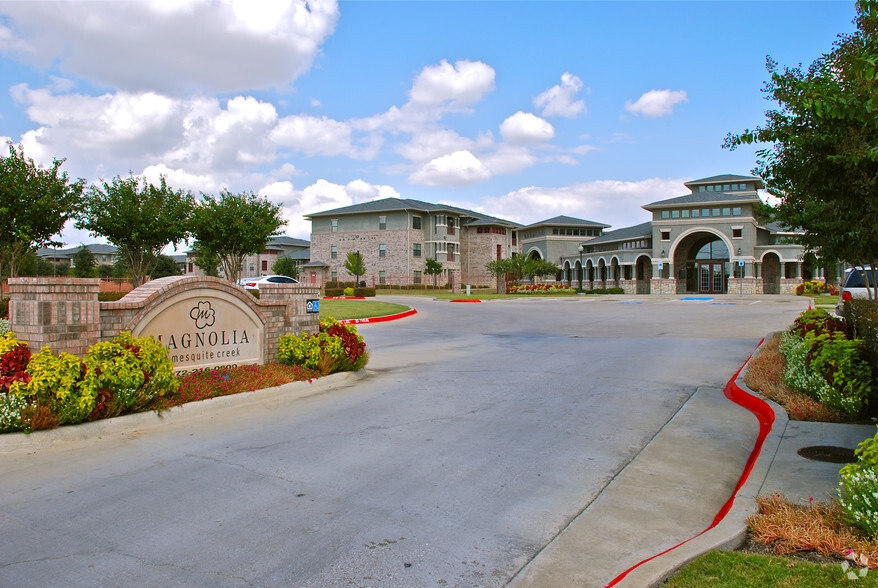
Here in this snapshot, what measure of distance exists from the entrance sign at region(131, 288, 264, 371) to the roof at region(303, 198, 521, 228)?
5974cm

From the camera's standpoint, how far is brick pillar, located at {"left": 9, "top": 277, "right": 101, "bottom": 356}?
734cm

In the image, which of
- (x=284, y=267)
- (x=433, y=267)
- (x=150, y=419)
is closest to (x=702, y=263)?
(x=433, y=267)

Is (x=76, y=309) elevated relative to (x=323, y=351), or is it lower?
elevated

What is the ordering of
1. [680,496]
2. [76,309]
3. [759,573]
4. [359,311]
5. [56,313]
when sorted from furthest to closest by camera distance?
[359,311] → [76,309] → [56,313] → [680,496] → [759,573]

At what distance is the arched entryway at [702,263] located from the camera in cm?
6266

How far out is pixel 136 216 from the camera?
29.5 m

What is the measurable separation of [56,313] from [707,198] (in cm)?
6077

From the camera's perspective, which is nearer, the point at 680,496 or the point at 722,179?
the point at 680,496

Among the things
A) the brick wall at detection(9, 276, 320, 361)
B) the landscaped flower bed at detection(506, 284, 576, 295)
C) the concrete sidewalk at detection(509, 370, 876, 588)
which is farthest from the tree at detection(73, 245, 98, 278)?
the concrete sidewalk at detection(509, 370, 876, 588)

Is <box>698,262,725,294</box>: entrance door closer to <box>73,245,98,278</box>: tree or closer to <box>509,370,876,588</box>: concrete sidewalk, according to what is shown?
<box>509,370,876,588</box>: concrete sidewalk

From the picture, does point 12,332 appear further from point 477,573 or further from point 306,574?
point 477,573

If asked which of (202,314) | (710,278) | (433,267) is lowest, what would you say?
(202,314)

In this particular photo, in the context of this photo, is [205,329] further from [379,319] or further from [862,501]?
[379,319]

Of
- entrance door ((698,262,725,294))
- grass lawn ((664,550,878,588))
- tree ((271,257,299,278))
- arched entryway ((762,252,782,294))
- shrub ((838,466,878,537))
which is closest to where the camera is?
grass lawn ((664,550,878,588))
